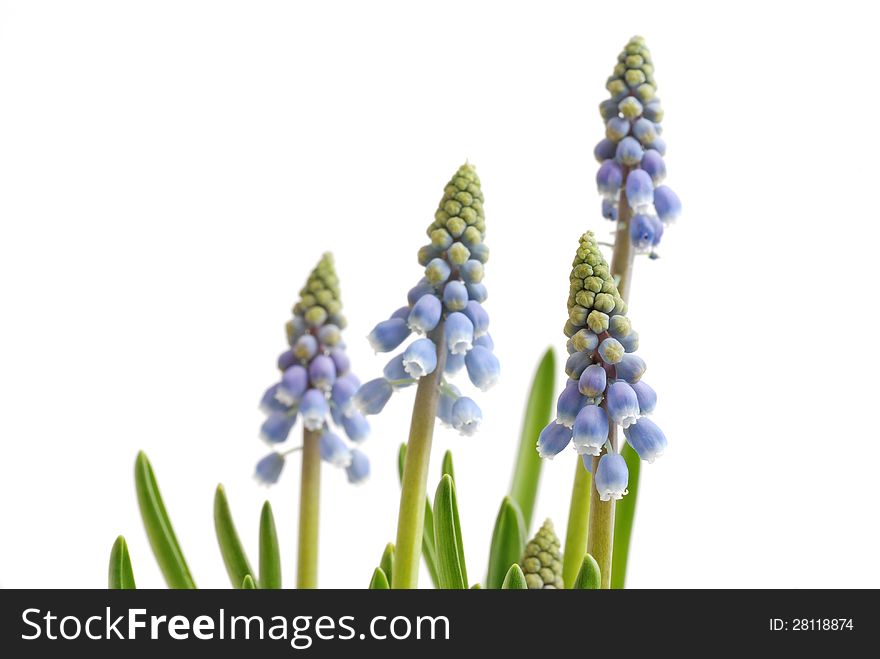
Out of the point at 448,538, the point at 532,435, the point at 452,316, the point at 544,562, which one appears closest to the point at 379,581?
the point at 448,538

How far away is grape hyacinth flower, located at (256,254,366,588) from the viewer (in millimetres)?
1513

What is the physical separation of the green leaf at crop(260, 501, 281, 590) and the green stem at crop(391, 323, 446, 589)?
291 millimetres

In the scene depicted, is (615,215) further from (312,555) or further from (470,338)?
(312,555)

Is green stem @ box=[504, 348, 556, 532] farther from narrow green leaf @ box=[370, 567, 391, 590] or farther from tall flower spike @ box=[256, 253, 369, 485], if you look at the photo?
narrow green leaf @ box=[370, 567, 391, 590]

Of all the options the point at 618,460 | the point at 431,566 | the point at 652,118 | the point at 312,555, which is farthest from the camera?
the point at 431,566

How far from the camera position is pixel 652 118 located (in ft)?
4.66

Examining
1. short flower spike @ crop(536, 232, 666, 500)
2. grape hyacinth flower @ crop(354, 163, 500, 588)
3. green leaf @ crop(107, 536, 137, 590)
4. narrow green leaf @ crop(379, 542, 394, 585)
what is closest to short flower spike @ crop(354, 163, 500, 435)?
grape hyacinth flower @ crop(354, 163, 500, 588)

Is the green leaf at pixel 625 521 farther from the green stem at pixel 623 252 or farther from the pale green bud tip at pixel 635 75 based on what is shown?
the pale green bud tip at pixel 635 75

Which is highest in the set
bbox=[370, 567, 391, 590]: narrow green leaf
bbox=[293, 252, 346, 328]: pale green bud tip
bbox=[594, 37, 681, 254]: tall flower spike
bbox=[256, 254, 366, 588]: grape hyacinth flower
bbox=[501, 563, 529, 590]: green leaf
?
bbox=[594, 37, 681, 254]: tall flower spike

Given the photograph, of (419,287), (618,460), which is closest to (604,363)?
(618,460)

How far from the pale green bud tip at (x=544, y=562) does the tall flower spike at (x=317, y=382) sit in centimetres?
32

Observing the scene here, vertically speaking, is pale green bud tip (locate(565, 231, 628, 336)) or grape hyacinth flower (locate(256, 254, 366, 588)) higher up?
grape hyacinth flower (locate(256, 254, 366, 588))

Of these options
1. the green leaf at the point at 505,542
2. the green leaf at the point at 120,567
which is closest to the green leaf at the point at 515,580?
the green leaf at the point at 505,542
